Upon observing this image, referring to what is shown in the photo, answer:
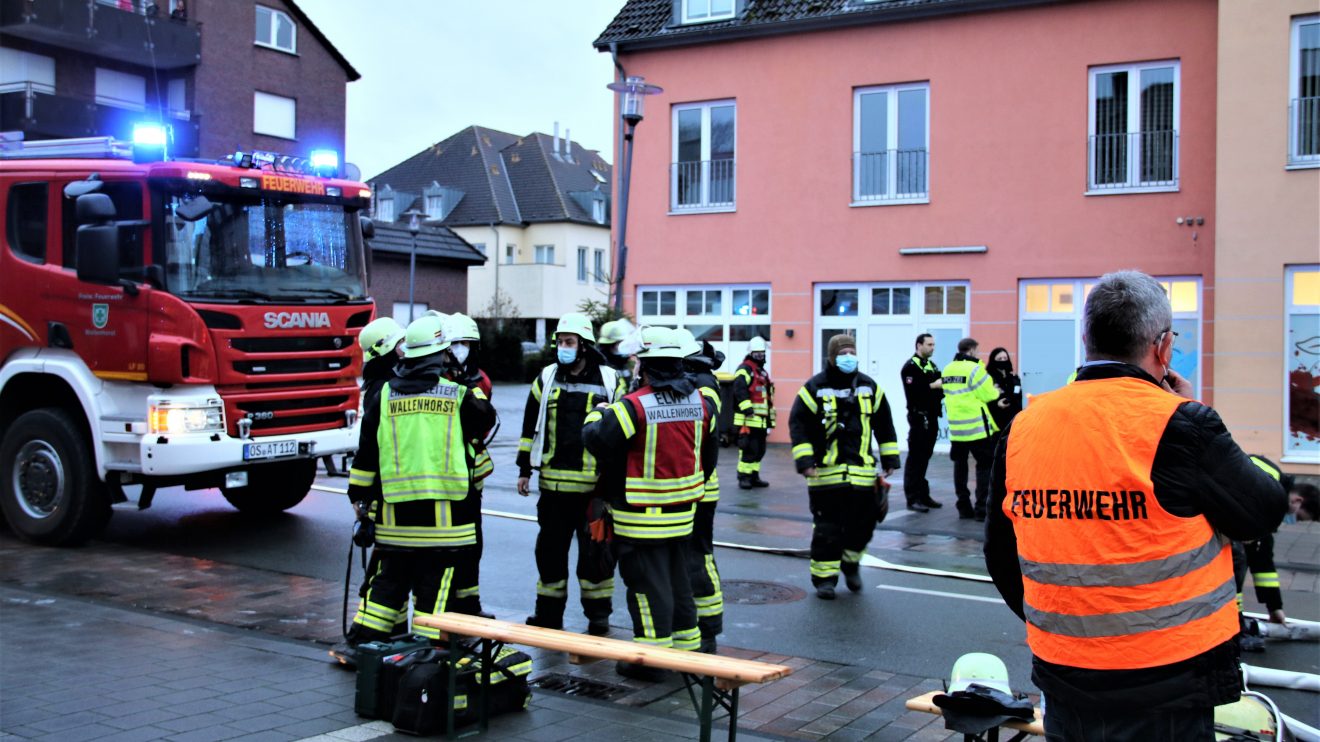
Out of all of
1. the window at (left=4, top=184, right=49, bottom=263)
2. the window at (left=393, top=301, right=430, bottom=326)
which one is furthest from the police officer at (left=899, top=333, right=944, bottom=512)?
the window at (left=393, top=301, right=430, bottom=326)

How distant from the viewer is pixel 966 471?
1292 cm

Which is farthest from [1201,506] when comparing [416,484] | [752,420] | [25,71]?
[25,71]

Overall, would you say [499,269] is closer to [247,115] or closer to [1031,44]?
[247,115]

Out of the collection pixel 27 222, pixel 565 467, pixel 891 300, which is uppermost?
pixel 27 222

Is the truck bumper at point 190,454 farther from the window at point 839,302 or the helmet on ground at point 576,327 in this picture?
the window at point 839,302

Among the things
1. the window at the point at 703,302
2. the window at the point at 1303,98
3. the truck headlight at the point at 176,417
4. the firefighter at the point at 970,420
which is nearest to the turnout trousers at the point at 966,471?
the firefighter at the point at 970,420

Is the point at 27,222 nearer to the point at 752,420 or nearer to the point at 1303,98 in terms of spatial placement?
the point at 752,420

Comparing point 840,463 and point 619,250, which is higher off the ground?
point 619,250

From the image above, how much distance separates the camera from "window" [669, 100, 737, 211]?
21766mm

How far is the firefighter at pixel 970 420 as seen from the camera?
12.7 meters

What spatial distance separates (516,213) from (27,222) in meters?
49.0

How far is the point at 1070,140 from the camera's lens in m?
18.7

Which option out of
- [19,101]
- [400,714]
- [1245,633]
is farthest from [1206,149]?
[19,101]

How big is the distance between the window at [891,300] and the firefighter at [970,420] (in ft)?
23.4
